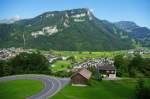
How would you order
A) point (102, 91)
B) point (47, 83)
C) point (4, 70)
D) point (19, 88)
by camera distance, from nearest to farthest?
point (102, 91)
point (19, 88)
point (47, 83)
point (4, 70)

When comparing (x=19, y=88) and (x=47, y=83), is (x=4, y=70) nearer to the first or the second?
(x=47, y=83)

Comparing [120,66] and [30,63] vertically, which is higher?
[30,63]

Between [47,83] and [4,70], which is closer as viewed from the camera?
[47,83]

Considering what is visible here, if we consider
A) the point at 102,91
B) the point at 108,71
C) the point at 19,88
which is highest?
the point at 108,71

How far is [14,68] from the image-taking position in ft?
300

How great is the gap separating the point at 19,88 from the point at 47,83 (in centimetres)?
818

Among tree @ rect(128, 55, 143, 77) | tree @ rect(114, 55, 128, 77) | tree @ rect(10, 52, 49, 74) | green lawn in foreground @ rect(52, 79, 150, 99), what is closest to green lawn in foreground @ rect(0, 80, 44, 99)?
green lawn in foreground @ rect(52, 79, 150, 99)

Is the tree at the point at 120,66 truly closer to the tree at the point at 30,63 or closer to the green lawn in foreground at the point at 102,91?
the green lawn in foreground at the point at 102,91

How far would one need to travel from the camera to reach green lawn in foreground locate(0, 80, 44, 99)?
59366 mm

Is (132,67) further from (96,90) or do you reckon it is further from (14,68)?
(14,68)

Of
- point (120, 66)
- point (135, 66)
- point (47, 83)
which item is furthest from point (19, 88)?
point (135, 66)

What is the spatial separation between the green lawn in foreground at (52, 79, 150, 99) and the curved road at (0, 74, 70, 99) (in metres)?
2.08

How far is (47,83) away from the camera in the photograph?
71.8 metres

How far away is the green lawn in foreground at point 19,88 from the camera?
195 ft
